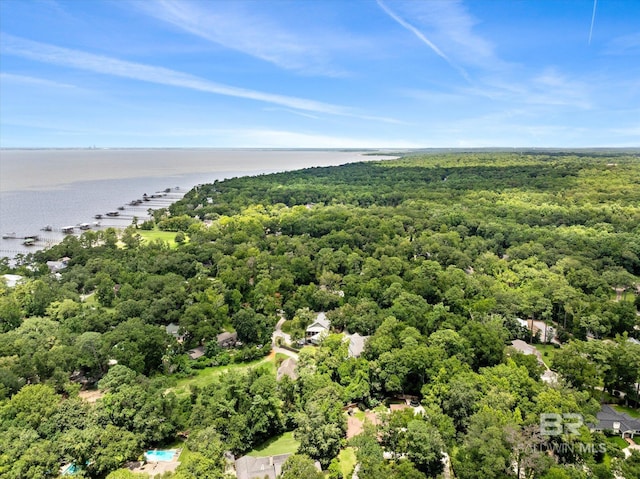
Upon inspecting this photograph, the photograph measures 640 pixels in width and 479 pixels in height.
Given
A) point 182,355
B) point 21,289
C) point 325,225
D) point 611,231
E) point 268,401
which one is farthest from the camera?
point 325,225

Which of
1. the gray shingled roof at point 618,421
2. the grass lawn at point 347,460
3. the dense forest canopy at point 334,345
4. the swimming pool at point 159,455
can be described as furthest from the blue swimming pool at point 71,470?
the gray shingled roof at point 618,421

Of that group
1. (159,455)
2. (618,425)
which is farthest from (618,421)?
(159,455)

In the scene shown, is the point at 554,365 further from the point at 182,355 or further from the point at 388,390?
the point at 182,355

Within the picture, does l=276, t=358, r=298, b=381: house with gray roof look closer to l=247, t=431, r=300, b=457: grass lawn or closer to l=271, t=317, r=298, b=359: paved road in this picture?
l=271, t=317, r=298, b=359: paved road

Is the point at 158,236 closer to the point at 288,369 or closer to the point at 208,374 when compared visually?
the point at 208,374

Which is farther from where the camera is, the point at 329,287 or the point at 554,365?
the point at 329,287

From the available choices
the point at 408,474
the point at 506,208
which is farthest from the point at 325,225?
the point at 408,474

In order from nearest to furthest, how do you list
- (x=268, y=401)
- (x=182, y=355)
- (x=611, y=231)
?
(x=268, y=401) < (x=182, y=355) < (x=611, y=231)
